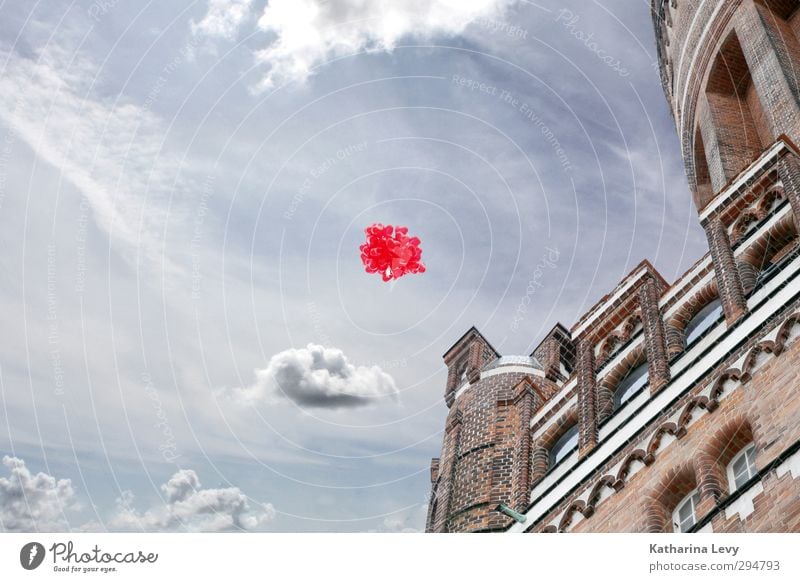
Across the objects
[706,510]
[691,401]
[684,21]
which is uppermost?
[684,21]

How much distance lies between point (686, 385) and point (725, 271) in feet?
8.49

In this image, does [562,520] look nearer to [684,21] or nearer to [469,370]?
[469,370]

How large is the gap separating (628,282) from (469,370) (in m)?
4.46

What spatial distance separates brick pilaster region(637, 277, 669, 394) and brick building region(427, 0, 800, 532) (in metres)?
0.04

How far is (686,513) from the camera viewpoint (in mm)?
12453

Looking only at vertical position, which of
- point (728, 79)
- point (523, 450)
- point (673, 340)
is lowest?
point (523, 450)

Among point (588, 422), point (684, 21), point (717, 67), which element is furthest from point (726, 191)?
point (684, 21)

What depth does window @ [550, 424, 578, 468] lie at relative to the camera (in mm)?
17400

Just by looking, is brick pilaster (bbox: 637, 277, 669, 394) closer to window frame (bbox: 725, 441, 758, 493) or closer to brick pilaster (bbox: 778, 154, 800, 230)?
window frame (bbox: 725, 441, 758, 493)

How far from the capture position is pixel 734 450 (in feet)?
40.2

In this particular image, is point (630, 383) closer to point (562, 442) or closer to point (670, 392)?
point (562, 442)
